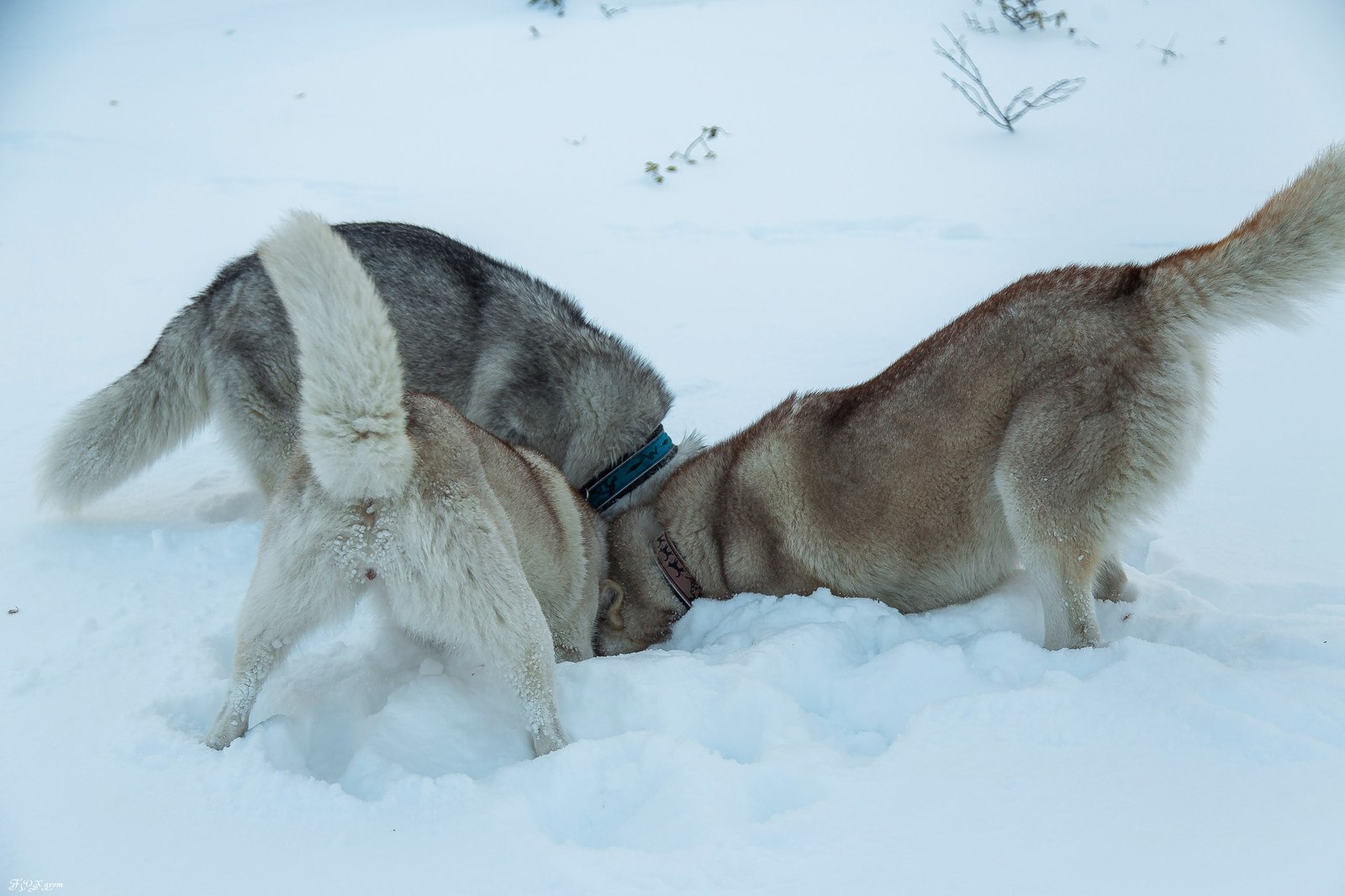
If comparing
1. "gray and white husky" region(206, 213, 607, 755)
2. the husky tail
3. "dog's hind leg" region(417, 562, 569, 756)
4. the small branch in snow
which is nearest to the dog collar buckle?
"gray and white husky" region(206, 213, 607, 755)

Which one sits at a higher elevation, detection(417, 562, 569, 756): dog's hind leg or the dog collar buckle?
detection(417, 562, 569, 756): dog's hind leg

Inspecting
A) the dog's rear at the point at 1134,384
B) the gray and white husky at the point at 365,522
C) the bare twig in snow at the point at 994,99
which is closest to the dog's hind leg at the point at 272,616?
the gray and white husky at the point at 365,522

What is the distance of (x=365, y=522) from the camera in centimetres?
262

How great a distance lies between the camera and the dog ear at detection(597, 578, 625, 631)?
3973 millimetres

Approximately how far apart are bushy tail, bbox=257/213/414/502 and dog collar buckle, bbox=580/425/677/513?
84.0 inches

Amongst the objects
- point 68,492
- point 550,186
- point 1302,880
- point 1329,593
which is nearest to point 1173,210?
point 1329,593

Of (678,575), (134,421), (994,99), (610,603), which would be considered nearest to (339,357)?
(610,603)

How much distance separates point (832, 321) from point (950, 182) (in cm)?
281

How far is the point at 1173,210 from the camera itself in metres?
7.71

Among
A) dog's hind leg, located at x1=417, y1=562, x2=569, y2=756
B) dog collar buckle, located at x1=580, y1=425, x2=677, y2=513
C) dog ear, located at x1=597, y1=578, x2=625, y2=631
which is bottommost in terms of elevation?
dog ear, located at x1=597, y1=578, x2=625, y2=631

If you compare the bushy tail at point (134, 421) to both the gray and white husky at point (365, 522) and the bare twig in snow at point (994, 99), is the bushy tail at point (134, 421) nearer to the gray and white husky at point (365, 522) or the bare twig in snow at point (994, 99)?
the gray and white husky at point (365, 522)

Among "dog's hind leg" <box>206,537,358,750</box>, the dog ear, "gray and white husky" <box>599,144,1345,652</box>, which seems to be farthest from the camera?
the dog ear

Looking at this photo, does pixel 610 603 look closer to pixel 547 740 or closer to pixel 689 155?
pixel 547 740

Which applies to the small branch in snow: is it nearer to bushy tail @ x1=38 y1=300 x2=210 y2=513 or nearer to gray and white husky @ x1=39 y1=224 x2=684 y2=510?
gray and white husky @ x1=39 y1=224 x2=684 y2=510
